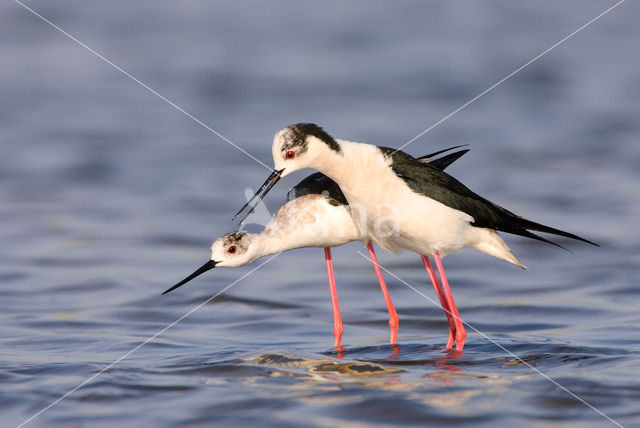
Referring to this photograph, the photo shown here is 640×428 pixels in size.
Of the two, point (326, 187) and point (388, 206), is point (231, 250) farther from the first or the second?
point (388, 206)

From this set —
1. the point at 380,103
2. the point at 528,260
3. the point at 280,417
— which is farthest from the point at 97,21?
the point at 280,417

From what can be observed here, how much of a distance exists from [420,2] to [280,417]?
18.2m

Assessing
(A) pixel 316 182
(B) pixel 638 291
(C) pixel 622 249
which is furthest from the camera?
(C) pixel 622 249

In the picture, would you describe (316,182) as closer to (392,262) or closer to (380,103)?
(392,262)

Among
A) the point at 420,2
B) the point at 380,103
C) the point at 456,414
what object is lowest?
the point at 456,414

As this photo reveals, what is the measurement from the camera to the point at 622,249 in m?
9.65

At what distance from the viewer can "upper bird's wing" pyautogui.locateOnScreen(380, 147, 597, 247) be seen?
22.5ft

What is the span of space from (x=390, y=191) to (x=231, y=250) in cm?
157
